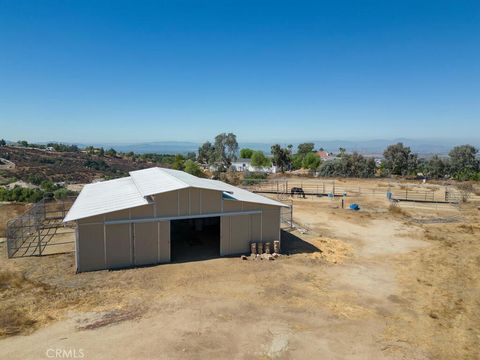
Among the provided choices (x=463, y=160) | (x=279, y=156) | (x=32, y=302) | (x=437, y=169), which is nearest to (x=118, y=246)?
(x=32, y=302)

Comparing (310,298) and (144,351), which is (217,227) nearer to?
(310,298)

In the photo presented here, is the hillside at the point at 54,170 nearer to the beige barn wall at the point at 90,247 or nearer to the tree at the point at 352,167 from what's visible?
the tree at the point at 352,167

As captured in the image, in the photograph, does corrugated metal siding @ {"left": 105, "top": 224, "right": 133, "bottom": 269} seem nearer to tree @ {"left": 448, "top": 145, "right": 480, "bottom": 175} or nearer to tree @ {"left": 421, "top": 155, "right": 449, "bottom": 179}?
tree @ {"left": 421, "top": 155, "right": 449, "bottom": 179}

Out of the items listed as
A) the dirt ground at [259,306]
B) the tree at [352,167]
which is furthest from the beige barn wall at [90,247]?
the tree at [352,167]

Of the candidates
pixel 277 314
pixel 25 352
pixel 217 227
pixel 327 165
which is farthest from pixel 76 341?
pixel 327 165

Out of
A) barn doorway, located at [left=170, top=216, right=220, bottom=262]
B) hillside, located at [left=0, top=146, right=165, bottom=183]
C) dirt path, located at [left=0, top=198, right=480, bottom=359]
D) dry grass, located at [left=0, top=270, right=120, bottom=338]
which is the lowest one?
dirt path, located at [left=0, top=198, right=480, bottom=359]

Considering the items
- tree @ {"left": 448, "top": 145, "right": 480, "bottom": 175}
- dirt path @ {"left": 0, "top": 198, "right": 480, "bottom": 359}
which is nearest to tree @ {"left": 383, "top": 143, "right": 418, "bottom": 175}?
tree @ {"left": 448, "top": 145, "right": 480, "bottom": 175}

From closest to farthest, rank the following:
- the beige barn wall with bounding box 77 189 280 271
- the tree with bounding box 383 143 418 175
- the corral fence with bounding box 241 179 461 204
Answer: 1. the beige barn wall with bounding box 77 189 280 271
2. the corral fence with bounding box 241 179 461 204
3. the tree with bounding box 383 143 418 175
